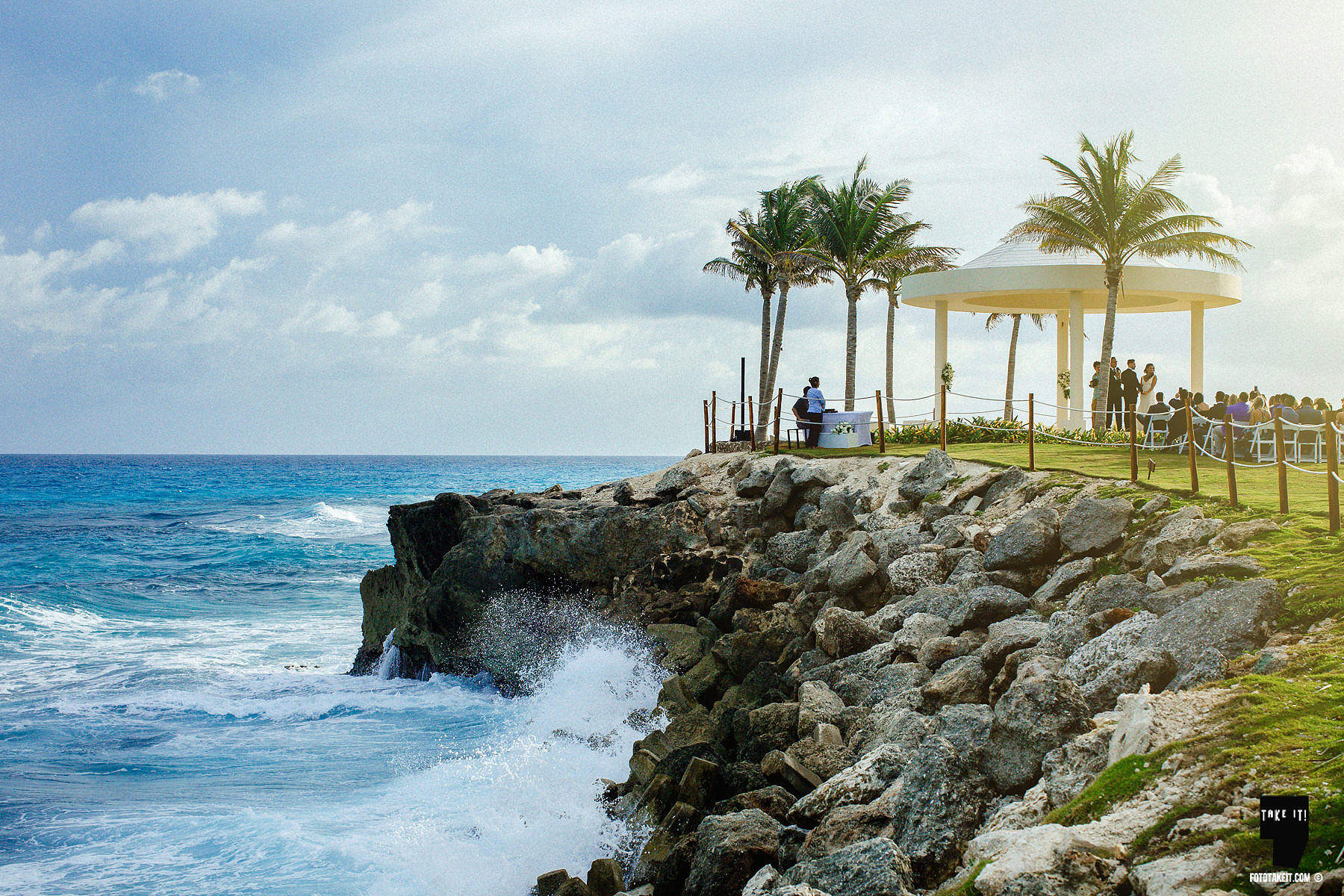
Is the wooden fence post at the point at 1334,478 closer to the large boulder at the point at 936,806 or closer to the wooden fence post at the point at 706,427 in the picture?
the large boulder at the point at 936,806

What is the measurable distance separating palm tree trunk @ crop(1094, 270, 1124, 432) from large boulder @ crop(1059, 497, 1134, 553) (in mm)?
16790

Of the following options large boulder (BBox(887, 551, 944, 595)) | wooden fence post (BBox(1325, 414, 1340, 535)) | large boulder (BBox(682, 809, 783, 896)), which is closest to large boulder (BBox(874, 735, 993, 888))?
large boulder (BBox(682, 809, 783, 896))

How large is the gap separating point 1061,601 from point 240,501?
210ft

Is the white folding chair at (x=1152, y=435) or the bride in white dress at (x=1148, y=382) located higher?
the bride in white dress at (x=1148, y=382)

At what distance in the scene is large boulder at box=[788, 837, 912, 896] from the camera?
197 inches

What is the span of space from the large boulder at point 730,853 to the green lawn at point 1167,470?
5656 mm

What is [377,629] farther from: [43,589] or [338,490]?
[338,490]

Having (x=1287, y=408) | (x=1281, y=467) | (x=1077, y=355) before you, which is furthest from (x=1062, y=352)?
(x=1281, y=467)

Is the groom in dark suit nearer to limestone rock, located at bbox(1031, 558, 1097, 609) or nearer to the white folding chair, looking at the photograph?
the white folding chair

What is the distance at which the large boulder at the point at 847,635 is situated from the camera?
939 cm

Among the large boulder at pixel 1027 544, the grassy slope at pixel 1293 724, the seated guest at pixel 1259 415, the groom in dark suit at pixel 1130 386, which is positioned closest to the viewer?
the grassy slope at pixel 1293 724

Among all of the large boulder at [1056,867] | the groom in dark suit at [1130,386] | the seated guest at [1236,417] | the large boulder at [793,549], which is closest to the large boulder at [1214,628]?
the large boulder at [1056,867]

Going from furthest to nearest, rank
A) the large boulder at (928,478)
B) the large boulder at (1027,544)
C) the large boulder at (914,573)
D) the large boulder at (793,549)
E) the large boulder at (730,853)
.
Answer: the large boulder at (793,549), the large boulder at (928,478), the large boulder at (914,573), the large boulder at (1027,544), the large boulder at (730,853)

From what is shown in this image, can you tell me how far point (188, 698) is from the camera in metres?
15.3
